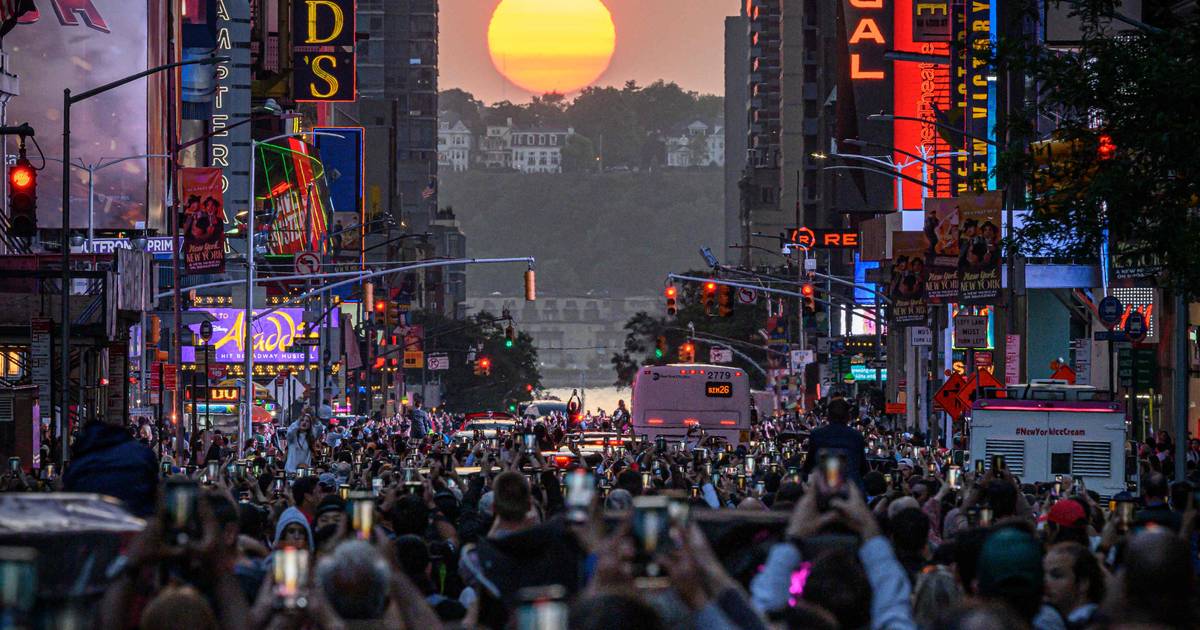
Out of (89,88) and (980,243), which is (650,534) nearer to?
(980,243)

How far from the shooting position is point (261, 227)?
85.6m

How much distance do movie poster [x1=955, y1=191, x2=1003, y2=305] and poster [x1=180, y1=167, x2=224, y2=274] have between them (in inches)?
667

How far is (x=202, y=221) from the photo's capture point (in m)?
49.7

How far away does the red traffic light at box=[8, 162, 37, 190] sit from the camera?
28078 mm

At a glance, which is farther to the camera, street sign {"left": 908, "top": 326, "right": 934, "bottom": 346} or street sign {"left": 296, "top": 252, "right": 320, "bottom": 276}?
street sign {"left": 296, "top": 252, "right": 320, "bottom": 276}

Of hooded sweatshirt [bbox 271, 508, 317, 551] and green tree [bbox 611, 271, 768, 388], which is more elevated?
green tree [bbox 611, 271, 768, 388]

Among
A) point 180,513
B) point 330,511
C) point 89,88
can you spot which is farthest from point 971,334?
point 180,513

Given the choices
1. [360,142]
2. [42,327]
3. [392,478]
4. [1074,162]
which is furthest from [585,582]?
[360,142]

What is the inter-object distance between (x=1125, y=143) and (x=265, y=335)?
53.8 m

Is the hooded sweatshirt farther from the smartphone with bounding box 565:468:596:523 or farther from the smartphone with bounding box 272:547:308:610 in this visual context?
the smartphone with bounding box 272:547:308:610

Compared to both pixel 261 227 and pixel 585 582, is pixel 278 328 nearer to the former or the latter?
pixel 261 227

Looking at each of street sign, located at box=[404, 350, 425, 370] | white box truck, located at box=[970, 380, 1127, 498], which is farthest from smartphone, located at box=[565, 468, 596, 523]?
street sign, located at box=[404, 350, 425, 370]

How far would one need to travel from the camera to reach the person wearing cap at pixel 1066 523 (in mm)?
12541

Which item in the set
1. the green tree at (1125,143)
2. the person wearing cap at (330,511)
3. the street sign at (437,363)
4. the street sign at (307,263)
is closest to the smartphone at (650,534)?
the person wearing cap at (330,511)
